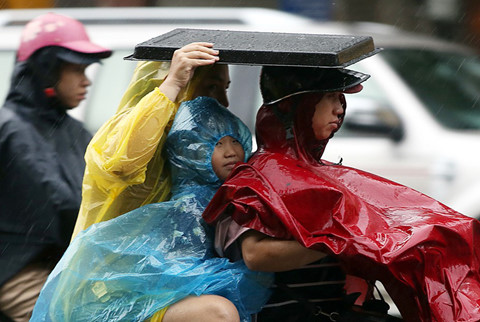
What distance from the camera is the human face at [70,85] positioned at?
4.20 m

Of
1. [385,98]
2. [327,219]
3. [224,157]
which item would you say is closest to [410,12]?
[385,98]

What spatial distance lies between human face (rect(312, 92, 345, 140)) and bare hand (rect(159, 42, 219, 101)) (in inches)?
14.3

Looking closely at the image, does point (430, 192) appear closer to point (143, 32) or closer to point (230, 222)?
point (143, 32)

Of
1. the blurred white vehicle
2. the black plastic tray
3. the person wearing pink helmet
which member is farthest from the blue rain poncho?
the blurred white vehicle

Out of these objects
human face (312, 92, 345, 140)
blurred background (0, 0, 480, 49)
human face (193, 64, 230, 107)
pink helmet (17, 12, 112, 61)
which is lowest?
blurred background (0, 0, 480, 49)

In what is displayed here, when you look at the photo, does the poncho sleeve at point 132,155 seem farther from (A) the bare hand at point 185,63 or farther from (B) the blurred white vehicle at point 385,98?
(B) the blurred white vehicle at point 385,98

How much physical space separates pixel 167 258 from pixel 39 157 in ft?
3.94

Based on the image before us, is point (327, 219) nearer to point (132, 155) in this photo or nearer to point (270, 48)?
point (270, 48)

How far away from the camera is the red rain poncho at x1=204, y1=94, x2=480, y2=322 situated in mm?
2676

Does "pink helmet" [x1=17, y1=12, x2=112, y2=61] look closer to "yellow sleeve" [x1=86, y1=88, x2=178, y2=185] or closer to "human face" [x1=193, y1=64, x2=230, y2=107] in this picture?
"human face" [x1=193, y1=64, x2=230, y2=107]

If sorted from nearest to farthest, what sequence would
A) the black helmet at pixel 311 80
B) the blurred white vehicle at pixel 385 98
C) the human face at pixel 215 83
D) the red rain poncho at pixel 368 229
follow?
the red rain poncho at pixel 368 229, the black helmet at pixel 311 80, the human face at pixel 215 83, the blurred white vehicle at pixel 385 98

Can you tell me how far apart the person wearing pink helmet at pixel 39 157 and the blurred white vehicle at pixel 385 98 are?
6.89ft

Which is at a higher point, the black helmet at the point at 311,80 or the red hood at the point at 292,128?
the black helmet at the point at 311,80

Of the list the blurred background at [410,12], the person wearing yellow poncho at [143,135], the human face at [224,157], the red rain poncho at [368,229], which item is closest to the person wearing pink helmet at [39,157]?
the person wearing yellow poncho at [143,135]
